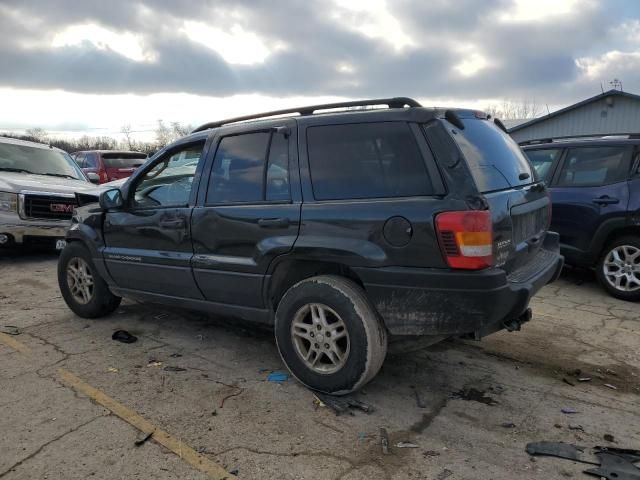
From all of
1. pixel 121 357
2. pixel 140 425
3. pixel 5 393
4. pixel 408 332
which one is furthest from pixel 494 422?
pixel 5 393

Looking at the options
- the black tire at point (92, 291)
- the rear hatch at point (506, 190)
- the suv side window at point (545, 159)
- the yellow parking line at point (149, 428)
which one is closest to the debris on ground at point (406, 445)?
the yellow parking line at point (149, 428)

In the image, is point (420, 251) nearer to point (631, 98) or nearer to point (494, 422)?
point (494, 422)

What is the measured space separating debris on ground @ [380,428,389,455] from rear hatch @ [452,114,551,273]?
119cm

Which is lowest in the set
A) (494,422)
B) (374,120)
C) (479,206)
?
(494,422)

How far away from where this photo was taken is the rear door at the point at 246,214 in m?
3.55

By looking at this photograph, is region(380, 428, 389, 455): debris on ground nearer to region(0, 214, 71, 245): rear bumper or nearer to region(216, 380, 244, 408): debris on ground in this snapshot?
region(216, 380, 244, 408): debris on ground

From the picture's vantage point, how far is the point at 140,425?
3.06 m

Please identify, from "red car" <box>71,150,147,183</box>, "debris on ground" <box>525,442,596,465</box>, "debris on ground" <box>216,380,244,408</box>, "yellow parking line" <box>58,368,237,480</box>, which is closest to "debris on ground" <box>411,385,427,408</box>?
"debris on ground" <box>525,442,596,465</box>

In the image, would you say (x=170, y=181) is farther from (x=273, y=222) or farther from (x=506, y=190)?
(x=506, y=190)

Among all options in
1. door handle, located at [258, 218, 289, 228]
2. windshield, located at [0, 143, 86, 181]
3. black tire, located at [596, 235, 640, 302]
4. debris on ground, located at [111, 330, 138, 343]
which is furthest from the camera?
windshield, located at [0, 143, 86, 181]

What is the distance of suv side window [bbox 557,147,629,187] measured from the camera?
19.2ft

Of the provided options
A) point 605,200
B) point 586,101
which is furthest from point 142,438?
point 586,101

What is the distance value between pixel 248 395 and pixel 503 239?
1954 millimetres

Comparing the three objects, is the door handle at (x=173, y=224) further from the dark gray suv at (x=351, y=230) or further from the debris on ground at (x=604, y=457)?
the debris on ground at (x=604, y=457)
